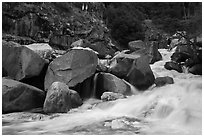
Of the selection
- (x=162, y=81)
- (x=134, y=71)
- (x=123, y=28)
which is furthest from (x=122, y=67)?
(x=123, y=28)

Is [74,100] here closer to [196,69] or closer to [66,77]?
[66,77]

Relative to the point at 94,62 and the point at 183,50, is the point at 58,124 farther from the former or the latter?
the point at 183,50

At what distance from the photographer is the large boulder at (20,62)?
723 cm

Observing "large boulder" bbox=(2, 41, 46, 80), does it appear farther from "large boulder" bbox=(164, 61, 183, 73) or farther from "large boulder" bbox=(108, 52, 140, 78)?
"large boulder" bbox=(164, 61, 183, 73)

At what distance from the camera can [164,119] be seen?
5.20 meters

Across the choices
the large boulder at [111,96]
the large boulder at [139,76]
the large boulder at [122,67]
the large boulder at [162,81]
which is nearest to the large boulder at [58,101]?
the large boulder at [111,96]

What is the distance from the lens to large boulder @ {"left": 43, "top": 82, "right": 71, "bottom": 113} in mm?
6047

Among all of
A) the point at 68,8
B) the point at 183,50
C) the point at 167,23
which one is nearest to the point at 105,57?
the point at 183,50

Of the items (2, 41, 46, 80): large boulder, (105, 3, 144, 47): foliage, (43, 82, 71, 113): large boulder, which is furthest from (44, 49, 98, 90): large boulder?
(105, 3, 144, 47): foliage

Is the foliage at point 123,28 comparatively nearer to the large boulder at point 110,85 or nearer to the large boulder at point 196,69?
the large boulder at point 196,69

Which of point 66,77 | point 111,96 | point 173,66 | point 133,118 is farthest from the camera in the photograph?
point 173,66

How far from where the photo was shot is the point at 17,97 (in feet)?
20.4

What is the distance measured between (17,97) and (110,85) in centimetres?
238

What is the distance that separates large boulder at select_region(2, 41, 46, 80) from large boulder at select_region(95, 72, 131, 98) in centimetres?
156
